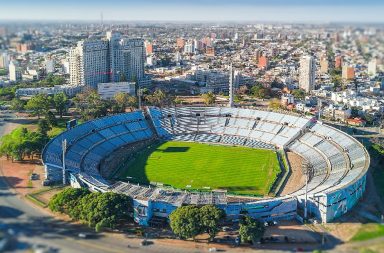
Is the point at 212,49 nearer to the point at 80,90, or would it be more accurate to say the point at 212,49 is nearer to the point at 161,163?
the point at 80,90

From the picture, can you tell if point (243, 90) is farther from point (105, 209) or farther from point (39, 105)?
point (105, 209)

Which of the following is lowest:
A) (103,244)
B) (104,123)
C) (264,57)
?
(103,244)

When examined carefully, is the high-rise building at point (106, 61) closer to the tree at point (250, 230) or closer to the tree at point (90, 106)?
the tree at point (90, 106)

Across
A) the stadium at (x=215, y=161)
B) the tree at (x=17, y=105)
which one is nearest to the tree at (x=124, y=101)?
the stadium at (x=215, y=161)

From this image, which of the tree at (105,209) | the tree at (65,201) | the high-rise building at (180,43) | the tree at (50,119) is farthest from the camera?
the high-rise building at (180,43)

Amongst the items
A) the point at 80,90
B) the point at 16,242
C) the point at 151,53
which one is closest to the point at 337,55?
the point at 151,53

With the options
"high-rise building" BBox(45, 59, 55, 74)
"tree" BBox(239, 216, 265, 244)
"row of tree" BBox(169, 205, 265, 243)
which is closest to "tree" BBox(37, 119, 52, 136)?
"row of tree" BBox(169, 205, 265, 243)
